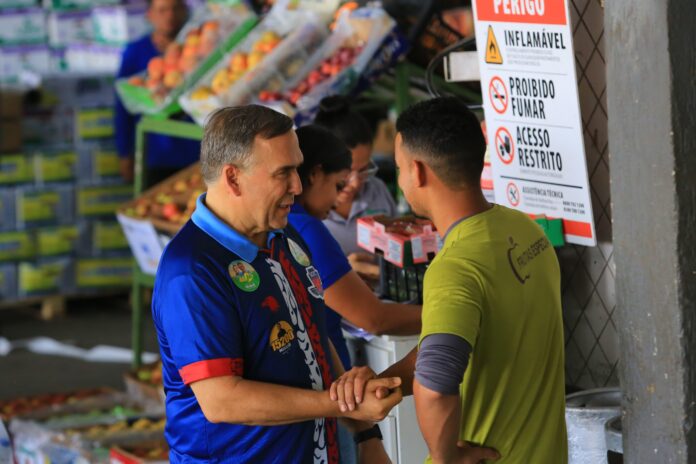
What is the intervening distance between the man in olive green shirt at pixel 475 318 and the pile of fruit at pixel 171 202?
3784mm

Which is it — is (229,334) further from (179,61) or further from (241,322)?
(179,61)

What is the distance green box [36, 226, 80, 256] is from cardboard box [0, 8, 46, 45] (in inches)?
69.9

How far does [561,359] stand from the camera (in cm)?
267

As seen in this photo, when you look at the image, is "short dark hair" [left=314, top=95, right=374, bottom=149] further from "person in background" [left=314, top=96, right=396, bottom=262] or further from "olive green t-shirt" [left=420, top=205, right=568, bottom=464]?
"olive green t-shirt" [left=420, top=205, right=568, bottom=464]

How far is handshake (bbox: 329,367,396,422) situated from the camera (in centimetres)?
254

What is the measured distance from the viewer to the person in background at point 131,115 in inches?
292

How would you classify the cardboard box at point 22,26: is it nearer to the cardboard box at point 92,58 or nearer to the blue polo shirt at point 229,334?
the cardboard box at point 92,58

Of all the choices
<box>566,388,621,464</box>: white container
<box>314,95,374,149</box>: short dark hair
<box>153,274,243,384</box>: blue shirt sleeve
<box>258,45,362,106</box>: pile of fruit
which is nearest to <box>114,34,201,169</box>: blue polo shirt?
<box>258,45,362,106</box>: pile of fruit

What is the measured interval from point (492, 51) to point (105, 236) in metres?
5.92

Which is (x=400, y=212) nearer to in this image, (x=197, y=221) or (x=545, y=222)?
(x=545, y=222)

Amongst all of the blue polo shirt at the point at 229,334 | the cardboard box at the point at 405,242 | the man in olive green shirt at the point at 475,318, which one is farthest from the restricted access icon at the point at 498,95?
the blue polo shirt at the point at 229,334

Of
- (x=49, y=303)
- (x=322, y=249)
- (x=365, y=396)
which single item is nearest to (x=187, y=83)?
(x=322, y=249)

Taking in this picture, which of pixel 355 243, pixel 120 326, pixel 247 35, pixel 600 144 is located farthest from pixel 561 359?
pixel 120 326

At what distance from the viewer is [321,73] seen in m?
5.80
